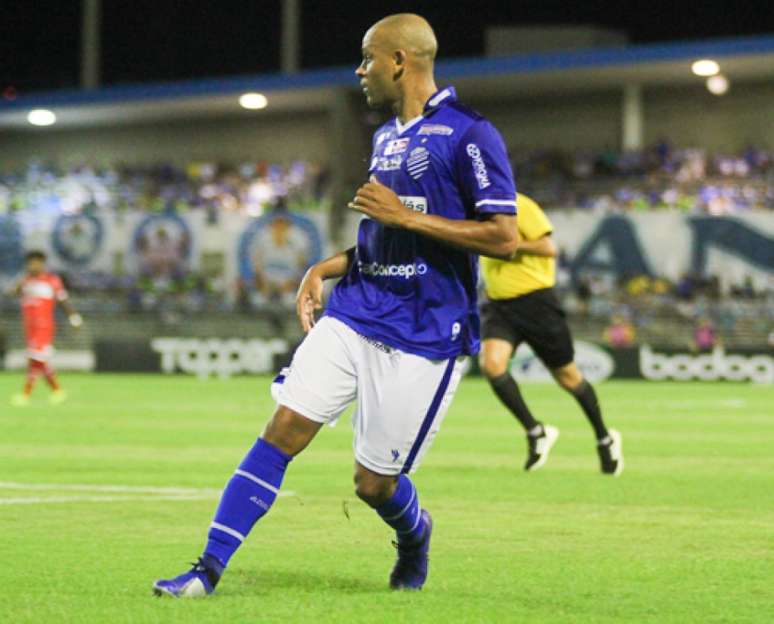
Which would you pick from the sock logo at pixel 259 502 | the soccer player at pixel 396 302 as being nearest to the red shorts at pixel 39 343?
the soccer player at pixel 396 302

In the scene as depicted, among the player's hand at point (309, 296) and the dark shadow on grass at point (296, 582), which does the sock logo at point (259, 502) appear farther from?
the player's hand at point (309, 296)

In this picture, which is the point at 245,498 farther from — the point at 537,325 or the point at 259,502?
the point at 537,325

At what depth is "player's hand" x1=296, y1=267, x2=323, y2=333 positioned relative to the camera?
21.8ft

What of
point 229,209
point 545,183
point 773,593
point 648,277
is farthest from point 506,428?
point 229,209

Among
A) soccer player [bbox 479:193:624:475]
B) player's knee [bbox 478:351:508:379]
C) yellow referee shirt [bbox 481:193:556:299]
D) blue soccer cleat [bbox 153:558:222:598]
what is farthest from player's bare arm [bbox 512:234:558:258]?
blue soccer cleat [bbox 153:558:222:598]

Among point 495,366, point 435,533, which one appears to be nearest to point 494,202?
point 435,533

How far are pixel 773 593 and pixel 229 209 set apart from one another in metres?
43.4

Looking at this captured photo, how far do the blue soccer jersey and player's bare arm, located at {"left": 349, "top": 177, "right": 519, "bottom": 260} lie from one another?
8 centimetres

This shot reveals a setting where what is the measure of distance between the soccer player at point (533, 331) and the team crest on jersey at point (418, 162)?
6346mm

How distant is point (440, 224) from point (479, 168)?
A: 29cm

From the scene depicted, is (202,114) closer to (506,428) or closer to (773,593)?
(506,428)

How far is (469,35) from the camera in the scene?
2131 inches

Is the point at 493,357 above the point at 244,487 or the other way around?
the other way around

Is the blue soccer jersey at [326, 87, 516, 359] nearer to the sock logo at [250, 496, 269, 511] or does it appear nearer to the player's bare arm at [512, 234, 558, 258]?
the sock logo at [250, 496, 269, 511]
